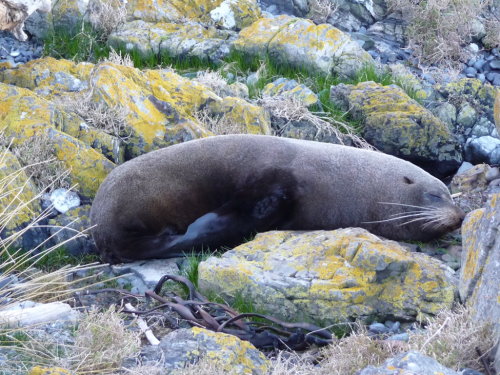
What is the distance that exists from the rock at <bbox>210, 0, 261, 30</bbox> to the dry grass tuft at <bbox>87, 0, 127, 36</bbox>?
1.15 metres

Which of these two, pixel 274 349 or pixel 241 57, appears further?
pixel 241 57

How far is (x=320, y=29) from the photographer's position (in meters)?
8.91

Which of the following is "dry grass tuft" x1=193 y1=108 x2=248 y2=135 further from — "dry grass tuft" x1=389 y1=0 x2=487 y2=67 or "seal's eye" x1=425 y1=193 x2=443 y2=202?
"dry grass tuft" x1=389 y1=0 x2=487 y2=67

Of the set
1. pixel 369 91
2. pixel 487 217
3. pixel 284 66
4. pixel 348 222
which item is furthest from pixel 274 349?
pixel 284 66

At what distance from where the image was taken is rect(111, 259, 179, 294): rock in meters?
5.30

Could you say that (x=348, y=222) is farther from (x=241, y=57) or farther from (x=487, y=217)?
(x=241, y=57)

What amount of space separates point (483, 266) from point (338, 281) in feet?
3.16

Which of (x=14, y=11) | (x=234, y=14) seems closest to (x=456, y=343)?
(x=14, y=11)

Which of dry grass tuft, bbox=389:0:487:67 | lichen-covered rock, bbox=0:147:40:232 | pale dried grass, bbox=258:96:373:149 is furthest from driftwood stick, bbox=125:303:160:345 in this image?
Result: dry grass tuft, bbox=389:0:487:67

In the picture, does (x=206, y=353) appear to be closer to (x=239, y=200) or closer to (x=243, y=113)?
(x=239, y=200)

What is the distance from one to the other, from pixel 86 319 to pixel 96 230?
2.03 meters

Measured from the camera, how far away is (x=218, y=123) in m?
7.13

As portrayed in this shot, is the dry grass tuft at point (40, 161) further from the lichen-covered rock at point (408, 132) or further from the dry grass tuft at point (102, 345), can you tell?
the lichen-covered rock at point (408, 132)

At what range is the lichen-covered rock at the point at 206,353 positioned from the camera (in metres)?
3.51
